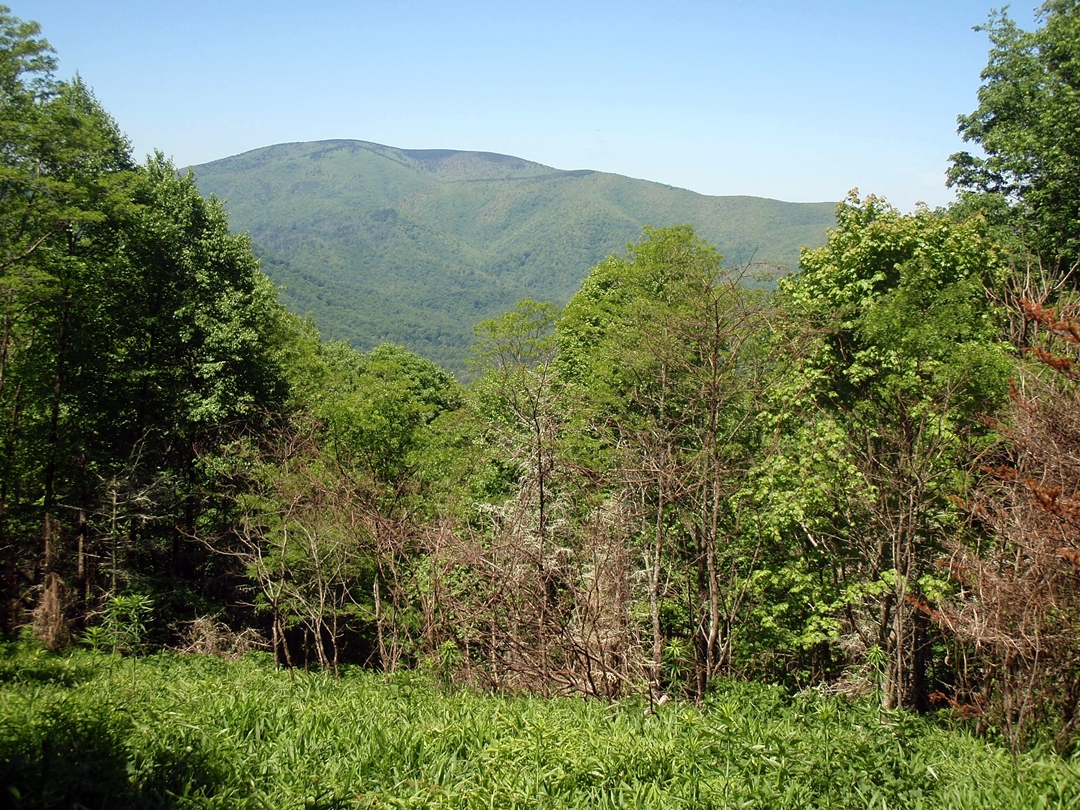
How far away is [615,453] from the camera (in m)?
10.7

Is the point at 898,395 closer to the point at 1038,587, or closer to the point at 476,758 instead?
the point at 1038,587

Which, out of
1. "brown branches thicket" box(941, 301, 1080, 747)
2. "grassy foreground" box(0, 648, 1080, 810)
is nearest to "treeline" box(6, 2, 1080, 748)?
"brown branches thicket" box(941, 301, 1080, 747)

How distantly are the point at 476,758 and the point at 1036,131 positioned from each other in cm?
1839

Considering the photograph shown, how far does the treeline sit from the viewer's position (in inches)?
314

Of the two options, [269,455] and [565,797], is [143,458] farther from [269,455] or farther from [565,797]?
[565,797]

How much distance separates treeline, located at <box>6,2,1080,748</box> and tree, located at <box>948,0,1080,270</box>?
0.08 metres

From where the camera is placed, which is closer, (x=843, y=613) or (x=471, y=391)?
(x=843, y=613)

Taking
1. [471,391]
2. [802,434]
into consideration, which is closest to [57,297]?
[471,391]

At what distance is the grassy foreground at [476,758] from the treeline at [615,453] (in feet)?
5.40

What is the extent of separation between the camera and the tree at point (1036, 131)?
15094 mm

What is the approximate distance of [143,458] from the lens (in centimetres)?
1641

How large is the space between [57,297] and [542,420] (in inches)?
391

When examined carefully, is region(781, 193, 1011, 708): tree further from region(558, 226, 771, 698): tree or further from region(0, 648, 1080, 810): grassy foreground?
region(0, 648, 1080, 810): grassy foreground

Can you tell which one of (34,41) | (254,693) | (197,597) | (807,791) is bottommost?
(197,597)
